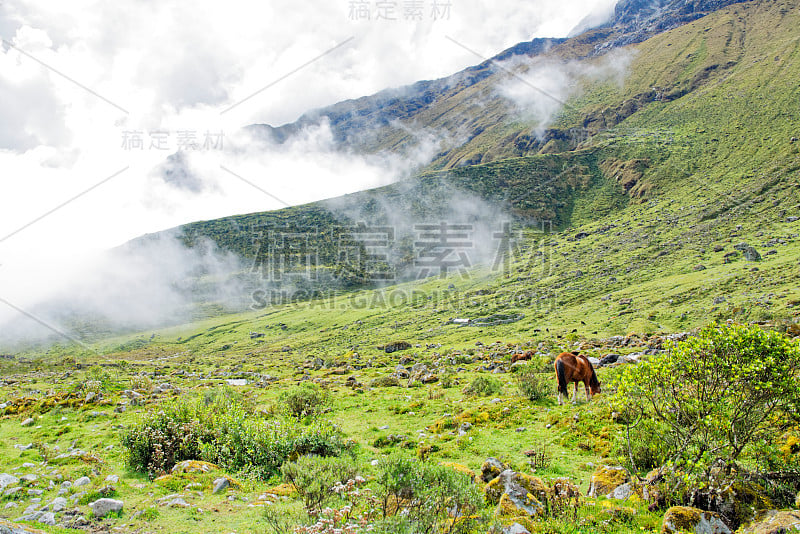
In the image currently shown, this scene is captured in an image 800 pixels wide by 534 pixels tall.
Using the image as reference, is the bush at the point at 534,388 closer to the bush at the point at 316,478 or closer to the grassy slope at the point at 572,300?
the grassy slope at the point at 572,300

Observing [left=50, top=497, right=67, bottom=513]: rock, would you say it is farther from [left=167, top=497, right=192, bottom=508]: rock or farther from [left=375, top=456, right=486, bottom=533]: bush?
Result: [left=375, top=456, right=486, bottom=533]: bush

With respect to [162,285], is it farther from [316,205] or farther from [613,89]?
[613,89]

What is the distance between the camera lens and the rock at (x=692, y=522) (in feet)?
18.9

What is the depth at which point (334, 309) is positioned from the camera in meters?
82.6

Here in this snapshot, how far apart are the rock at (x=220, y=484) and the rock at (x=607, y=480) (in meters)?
8.93

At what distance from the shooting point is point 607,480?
8047 mm

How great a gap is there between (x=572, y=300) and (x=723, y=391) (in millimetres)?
46693

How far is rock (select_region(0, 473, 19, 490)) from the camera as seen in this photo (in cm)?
975

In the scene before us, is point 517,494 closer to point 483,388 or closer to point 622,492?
point 622,492

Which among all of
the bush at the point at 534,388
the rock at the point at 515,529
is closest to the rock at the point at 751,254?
the bush at the point at 534,388

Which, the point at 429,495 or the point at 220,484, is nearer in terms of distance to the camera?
the point at 429,495

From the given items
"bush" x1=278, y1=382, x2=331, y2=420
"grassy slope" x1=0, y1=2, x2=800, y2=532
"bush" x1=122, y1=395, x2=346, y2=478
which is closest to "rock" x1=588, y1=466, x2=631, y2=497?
A: "grassy slope" x1=0, y1=2, x2=800, y2=532

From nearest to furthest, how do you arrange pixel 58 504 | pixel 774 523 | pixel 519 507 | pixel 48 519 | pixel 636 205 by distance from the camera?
pixel 774 523 → pixel 519 507 → pixel 48 519 → pixel 58 504 → pixel 636 205

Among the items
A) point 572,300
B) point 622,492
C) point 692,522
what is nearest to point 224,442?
point 622,492
